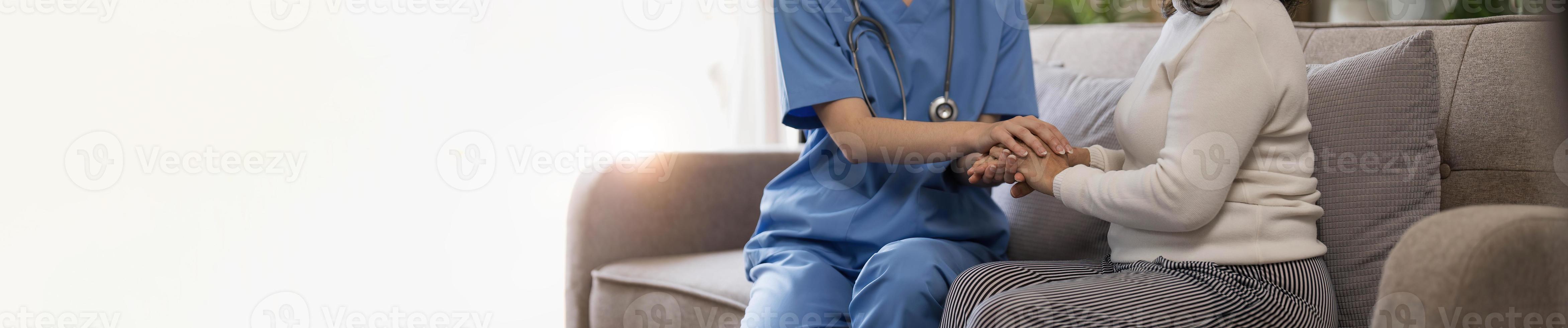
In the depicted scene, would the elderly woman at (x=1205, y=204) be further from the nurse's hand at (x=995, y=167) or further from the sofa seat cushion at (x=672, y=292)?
the sofa seat cushion at (x=672, y=292)

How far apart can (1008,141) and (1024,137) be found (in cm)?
2

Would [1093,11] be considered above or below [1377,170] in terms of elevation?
above

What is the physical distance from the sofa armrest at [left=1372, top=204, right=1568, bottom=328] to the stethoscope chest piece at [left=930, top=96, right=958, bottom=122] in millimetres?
477

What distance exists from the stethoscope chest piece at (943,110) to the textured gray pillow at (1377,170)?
354 millimetres

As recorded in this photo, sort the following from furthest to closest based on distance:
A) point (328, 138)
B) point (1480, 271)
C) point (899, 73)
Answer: point (328, 138) → point (899, 73) → point (1480, 271)

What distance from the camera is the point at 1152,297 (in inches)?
28.9

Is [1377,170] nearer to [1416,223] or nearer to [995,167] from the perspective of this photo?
[1416,223]

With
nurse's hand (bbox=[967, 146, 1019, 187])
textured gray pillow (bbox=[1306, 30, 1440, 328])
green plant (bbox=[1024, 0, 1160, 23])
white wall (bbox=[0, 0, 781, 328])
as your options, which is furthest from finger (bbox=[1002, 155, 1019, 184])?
green plant (bbox=[1024, 0, 1160, 23])

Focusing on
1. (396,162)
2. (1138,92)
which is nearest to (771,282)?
(1138,92)

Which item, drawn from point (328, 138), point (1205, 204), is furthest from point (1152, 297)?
point (328, 138)

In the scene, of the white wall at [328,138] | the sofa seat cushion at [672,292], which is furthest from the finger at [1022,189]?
the white wall at [328,138]

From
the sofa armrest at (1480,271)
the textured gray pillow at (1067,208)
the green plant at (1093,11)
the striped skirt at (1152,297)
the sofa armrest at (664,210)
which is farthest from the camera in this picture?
the green plant at (1093,11)

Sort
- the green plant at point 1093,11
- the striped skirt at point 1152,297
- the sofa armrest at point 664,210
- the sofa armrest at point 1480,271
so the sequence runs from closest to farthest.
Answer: the sofa armrest at point 1480,271
the striped skirt at point 1152,297
the sofa armrest at point 664,210
the green plant at point 1093,11

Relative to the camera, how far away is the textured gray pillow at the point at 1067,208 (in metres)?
1.09
